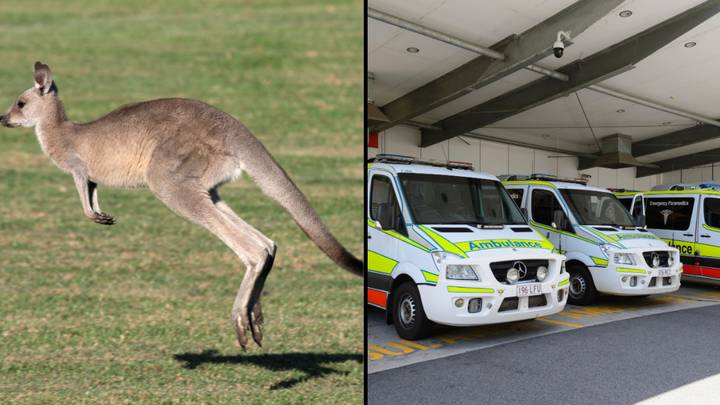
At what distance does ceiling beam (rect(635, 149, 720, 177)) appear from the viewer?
3.40m

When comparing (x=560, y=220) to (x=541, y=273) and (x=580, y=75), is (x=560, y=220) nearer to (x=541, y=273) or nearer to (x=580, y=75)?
(x=541, y=273)

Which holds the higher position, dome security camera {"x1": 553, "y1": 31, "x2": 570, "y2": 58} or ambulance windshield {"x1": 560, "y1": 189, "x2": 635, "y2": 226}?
dome security camera {"x1": 553, "y1": 31, "x2": 570, "y2": 58}

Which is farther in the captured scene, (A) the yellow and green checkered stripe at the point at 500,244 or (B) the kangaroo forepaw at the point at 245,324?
(A) the yellow and green checkered stripe at the point at 500,244

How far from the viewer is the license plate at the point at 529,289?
10.3 ft

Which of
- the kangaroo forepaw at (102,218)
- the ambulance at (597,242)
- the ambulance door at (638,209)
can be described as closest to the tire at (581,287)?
the ambulance at (597,242)

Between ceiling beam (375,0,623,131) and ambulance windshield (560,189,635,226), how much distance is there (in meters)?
1.70

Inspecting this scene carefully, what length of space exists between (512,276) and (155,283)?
204 cm

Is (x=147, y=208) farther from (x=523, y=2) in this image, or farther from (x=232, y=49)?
(x=232, y=49)

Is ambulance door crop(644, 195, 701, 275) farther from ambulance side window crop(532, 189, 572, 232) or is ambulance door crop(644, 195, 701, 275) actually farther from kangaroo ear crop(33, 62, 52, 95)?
kangaroo ear crop(33, 62, 52, 95)

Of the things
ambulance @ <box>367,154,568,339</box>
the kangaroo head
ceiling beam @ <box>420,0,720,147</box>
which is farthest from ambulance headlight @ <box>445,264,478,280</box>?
the kangaroo head

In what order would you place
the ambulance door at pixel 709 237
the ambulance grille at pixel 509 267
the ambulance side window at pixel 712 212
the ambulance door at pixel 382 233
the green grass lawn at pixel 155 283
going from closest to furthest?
1. the green grass lawn at pixel 155 283
2. the ambulance door at pixel 382 233
3. the ambulance grille at pixel 509 267
4. the ambulance door at pixel 709 237
5. the ambulance side window at pixel 712 212

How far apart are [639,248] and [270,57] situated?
20.5 ft

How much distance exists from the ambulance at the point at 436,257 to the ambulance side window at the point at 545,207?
1.39 metres

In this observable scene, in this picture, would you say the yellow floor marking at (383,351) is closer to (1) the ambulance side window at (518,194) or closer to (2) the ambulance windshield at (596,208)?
(1) the ambulance side window at (518,194)
